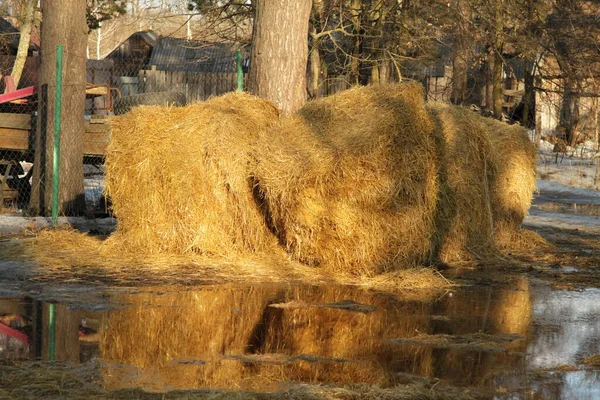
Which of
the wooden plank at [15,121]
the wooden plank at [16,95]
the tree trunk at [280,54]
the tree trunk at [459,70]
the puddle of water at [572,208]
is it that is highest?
the tree trunk at [459,70]

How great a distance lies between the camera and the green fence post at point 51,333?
5082mm

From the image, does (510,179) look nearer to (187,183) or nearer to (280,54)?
(280,54)

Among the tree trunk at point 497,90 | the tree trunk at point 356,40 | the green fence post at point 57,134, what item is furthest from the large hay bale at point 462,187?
the tree trunk at point 497,90

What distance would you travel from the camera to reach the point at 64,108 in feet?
39.5

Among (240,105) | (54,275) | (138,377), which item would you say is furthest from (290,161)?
(138,377)

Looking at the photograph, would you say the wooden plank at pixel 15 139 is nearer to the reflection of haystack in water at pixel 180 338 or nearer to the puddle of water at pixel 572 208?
the reflection of haystack in water at pixel 180 338

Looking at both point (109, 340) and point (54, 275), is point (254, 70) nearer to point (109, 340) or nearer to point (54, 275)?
point (54, 275)

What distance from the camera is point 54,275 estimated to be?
7.91 m

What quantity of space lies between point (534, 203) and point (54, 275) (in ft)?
42.4

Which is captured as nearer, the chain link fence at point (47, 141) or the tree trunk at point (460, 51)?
the chain link fence at point (47, 141)

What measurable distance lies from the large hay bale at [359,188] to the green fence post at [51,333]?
2770 mm

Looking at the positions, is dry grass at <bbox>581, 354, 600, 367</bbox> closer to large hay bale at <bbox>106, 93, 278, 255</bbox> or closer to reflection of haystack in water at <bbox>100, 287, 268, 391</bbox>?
reflection of haystack in water at <bbox>100, 287, 268, 391</bbox>

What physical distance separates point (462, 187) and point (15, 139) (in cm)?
683

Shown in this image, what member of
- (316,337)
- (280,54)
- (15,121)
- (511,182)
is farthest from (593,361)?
(15,121)
